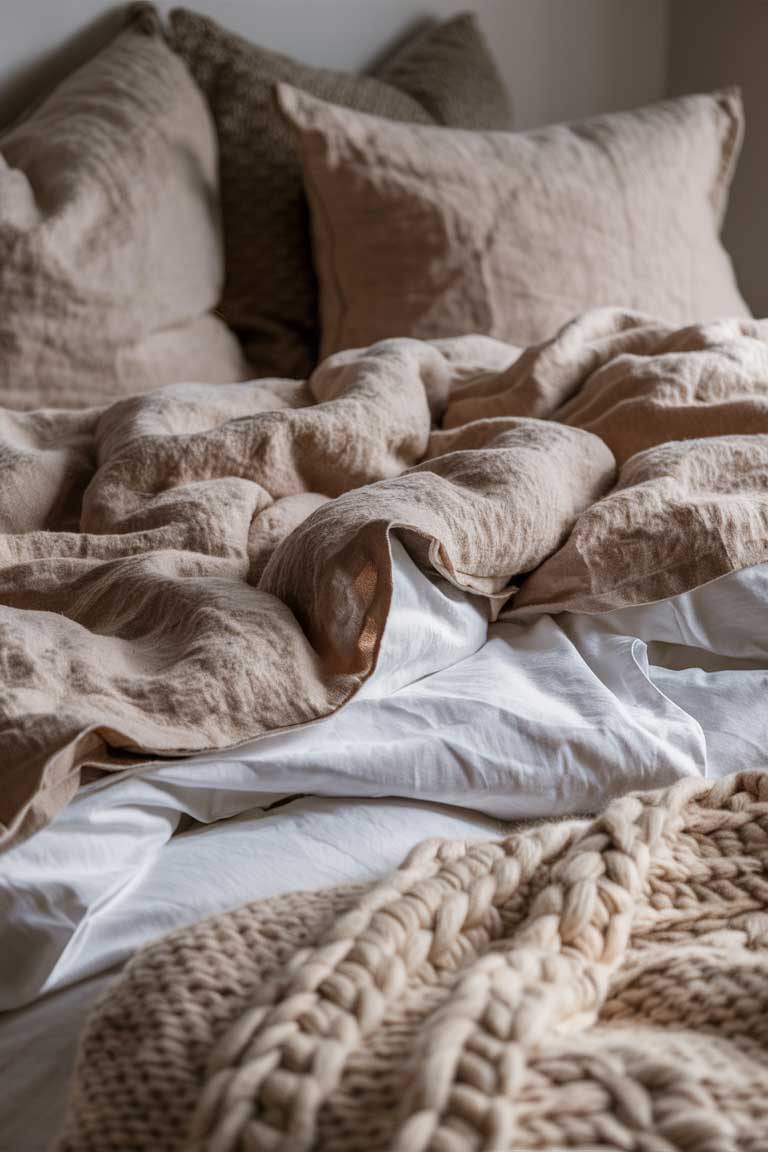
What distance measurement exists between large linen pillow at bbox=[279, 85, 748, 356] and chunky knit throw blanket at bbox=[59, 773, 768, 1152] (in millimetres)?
1287

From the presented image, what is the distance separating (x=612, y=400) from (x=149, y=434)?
15.7 inches

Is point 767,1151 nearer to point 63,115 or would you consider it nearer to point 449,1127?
point 449,1127

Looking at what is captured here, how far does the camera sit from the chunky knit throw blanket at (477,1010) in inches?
13.9

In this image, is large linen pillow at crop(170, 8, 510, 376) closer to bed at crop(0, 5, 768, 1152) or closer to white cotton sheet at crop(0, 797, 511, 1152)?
bed at crop(0, 5, 768, 1152)

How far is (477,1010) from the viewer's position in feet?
1.26

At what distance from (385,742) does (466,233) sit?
1.26 meters

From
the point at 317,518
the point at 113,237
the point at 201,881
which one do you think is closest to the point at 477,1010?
the point at 201,881

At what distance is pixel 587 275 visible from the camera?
1.80 meters

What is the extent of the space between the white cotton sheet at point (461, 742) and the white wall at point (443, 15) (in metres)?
1.45

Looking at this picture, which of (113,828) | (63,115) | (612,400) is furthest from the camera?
(63,115)

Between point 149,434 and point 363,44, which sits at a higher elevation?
point 363,44

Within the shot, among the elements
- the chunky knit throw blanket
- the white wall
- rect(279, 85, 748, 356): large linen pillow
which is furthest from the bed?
the white wall

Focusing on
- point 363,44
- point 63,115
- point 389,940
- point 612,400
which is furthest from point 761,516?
point 363,44

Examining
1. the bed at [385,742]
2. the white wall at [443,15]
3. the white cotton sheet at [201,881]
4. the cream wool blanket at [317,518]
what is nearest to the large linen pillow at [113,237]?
the bed at [385,742]
